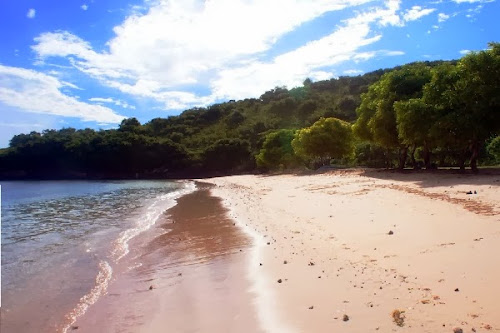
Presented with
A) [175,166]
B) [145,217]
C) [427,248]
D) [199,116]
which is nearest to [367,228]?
[427,248]

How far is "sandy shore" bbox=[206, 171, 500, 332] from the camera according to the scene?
545cm

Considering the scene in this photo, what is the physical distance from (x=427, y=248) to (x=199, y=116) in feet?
376

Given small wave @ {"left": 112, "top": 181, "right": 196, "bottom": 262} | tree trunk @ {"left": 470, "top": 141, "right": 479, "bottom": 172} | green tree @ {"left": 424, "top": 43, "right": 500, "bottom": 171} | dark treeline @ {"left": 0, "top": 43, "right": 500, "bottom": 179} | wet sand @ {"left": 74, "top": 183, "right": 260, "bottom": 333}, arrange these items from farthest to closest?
tree trunk @ {"left": 470, "top": 141, "right": 479, "bottom": 172}, dark treeline @ {"left": 0, "top": 43, "right": 500, "bottom": 179}, green tree @ {"left": 424, "top": 43, "right": 500, "bottom": 171}, small wave @ {"left": 112, "top": 181, "right": 196, "bottom": 262}, wet sand @ {"left": 74, "top": 183, "right": 260, "bottom": 333}

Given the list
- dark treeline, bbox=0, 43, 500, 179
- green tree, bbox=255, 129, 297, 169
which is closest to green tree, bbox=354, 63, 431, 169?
dark treeline, bbox=0, 43, 500, 179

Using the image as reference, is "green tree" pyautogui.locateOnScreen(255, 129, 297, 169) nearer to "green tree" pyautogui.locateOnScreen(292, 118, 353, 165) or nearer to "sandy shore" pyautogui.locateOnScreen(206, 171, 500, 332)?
"green tree" pyautogui.locateOnScreen(292, 118, 353, 165)

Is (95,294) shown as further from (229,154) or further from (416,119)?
(229,154)

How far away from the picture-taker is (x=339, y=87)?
403 ft

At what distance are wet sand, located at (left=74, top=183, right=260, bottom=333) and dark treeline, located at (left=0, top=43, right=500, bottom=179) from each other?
19.8m

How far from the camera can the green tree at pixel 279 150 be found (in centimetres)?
6594

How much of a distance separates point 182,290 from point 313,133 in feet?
153

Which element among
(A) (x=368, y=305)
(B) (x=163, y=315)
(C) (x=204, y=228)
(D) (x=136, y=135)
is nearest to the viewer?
(A) (x=368, y=305)

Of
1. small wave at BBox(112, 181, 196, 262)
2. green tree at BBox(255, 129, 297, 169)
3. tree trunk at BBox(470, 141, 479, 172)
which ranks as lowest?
small wave at BBox(112, 181, 196, 262)

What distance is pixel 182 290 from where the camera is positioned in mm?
8094

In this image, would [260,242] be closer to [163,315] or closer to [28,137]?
[163,315]
